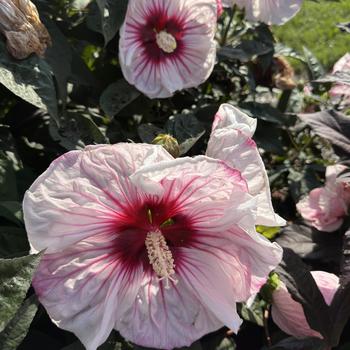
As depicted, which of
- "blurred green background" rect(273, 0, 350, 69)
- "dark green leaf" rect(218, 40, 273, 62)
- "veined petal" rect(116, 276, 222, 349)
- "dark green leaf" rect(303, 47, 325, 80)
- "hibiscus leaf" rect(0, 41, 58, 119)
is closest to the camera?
"veined petal" rect(116, 276, 222, 349)

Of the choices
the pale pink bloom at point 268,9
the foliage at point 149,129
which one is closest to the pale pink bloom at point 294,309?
the foliage at point 149,129

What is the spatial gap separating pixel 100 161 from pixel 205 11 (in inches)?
25.9

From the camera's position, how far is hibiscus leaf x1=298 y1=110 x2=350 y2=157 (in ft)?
4.24

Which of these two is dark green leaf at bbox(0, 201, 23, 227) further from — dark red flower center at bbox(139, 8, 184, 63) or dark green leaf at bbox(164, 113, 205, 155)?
dark red flower center at bbox(139, 8, 184, 63)

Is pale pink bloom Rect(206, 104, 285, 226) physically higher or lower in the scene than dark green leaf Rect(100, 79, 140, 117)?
higher

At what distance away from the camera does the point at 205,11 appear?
1360mm

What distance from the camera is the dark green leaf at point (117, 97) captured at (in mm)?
1341

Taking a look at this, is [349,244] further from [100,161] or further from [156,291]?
[100,161]

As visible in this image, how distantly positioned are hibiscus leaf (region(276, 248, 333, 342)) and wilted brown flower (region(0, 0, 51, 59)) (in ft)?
1.96

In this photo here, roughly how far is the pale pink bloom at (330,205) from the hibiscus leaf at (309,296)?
366 mm

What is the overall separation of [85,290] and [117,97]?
0.59 metres

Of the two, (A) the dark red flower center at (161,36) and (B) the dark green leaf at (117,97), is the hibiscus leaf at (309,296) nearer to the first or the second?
(B) the dark green leaf at (117,97)

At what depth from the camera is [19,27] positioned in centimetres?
106

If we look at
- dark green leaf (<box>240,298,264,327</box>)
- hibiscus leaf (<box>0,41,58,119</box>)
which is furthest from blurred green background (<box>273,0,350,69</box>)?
hibiscus leaf (<box>0,41,58,119</box>)
